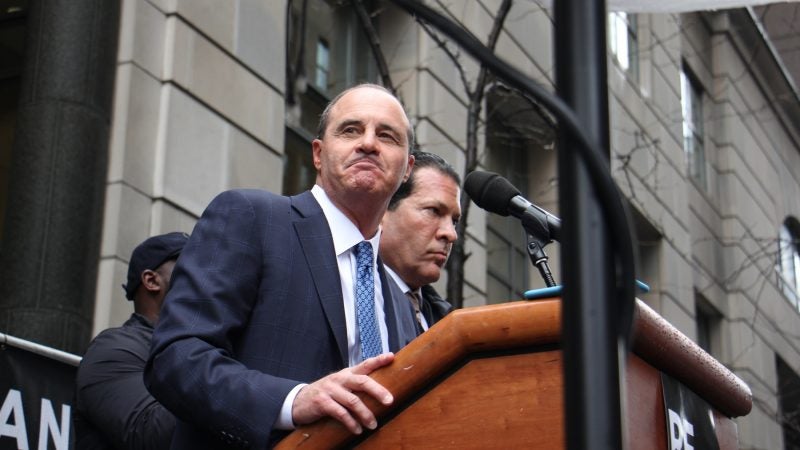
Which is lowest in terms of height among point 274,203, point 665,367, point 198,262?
point 665,367

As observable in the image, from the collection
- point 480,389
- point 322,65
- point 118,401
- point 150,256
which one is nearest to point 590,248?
point 480,389

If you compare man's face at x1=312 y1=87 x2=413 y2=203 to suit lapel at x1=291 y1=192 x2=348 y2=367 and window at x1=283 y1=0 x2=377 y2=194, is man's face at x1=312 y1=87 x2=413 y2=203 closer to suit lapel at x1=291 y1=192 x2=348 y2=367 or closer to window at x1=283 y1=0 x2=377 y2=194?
suit lapel at x1=291 y1=192 x2=348 y2=367

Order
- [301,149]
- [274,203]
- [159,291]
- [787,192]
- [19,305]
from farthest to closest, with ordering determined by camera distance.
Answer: [787,192], [301,149], [19,305], [159,291], [274,203]

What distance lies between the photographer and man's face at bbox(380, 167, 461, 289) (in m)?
5.00

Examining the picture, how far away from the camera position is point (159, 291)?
5.09 meters

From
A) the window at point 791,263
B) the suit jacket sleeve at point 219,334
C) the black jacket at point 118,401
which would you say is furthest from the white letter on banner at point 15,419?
the window at point 791,263

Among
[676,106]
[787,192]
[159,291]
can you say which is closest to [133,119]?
[159,291]

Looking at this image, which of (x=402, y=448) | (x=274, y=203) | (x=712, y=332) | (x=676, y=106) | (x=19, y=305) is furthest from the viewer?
(x=712, y=332)

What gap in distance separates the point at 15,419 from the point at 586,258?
4.22 metres

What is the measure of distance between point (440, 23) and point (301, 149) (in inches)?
390

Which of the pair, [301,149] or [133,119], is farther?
[301,149]

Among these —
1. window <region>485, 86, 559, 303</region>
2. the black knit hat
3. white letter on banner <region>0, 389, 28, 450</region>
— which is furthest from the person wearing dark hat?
window <region>485, 86, 559, 303</region>

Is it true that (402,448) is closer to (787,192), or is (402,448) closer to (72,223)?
(72,223)

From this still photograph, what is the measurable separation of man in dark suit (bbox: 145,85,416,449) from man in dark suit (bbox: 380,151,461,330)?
1.24 metres
